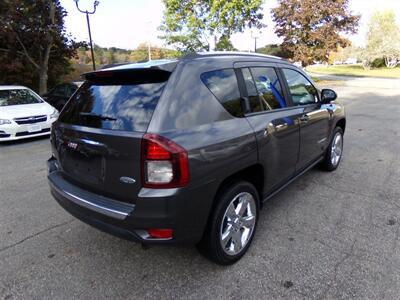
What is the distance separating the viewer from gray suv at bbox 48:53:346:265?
217 centimetres

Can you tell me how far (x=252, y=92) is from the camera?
2924 mm

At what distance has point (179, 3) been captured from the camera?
2189cm

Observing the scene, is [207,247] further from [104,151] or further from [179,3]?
[179,3]

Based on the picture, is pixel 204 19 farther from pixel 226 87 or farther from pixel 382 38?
pixel 382 38

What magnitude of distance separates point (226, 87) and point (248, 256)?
1503 millimetres

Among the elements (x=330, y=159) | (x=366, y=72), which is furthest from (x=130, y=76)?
(x=366, y=72)

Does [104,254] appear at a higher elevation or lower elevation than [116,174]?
lower

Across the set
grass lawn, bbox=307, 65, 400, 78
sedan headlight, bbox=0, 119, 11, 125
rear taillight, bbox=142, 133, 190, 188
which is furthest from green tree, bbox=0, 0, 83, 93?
grass lawn, bbox=307, 65, 400, 78

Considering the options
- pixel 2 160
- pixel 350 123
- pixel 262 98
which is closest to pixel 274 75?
pixel 262 98

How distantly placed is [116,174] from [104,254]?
1031mm

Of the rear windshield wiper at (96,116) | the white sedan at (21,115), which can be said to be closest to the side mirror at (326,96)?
the rear windshield wiper at (96,116)

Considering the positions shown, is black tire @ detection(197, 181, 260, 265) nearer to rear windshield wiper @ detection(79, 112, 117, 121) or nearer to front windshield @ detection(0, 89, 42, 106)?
rear windshield wiper @ detection(79, 112, 117, 121)

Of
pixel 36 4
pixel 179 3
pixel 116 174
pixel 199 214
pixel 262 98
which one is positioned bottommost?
pixel 199 214

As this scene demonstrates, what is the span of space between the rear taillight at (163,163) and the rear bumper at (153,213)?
62 mm
